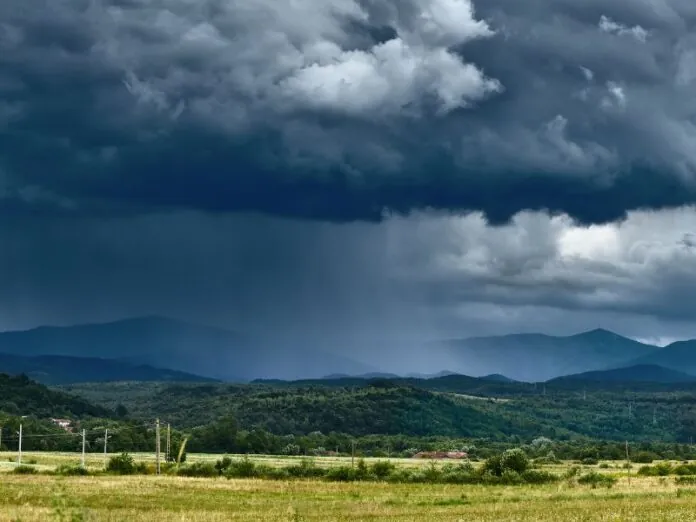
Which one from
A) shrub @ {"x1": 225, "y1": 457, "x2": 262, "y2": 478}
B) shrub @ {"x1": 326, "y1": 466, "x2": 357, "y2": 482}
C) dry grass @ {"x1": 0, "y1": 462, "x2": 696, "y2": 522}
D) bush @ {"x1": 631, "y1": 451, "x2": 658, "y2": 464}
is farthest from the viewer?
bush @ {"x1": 631, "y1": 451, "x2": 658, "y2": 464}

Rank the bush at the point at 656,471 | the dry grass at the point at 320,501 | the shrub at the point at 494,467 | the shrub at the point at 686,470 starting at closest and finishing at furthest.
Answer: the dry grass at the point at 320,501
the shrub at the point at 494,467
the bush at the point at 656,471
the shrub at the point at 686,470

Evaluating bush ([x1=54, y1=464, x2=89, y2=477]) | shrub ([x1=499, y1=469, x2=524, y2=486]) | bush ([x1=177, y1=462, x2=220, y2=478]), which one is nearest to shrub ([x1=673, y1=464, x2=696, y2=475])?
shrub ([x1=499, y1=469, x2=524, y2=486])

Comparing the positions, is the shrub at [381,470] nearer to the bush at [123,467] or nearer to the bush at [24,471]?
the bush at [123,467]

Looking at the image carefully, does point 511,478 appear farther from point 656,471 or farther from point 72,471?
point 72,471

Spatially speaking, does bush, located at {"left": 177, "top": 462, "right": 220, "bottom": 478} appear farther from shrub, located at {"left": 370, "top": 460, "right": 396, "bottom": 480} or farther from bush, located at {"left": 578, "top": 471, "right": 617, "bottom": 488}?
bush, located at {"left": 578, "top": 471, "right": 617, "bottom": 488}

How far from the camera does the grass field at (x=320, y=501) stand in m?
44.4

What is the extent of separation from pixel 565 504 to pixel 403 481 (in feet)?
91.4

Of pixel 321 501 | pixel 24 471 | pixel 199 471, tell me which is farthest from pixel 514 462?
pixel 24 471

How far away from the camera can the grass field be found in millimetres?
44375

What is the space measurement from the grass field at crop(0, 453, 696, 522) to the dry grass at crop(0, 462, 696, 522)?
1.9 inches

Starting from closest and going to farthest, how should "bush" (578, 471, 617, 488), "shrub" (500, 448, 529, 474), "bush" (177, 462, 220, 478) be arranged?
"bush" (578, 471, 617, 488) < "bush" (177, 462, 220, 478) < "shrub" (500, 448, 529, 474)

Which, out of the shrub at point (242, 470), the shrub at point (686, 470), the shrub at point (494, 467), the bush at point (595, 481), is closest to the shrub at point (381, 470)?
the shrub at point (494, 467)

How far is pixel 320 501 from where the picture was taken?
56.7 metres

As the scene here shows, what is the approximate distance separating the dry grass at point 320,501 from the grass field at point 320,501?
0.05 meters
